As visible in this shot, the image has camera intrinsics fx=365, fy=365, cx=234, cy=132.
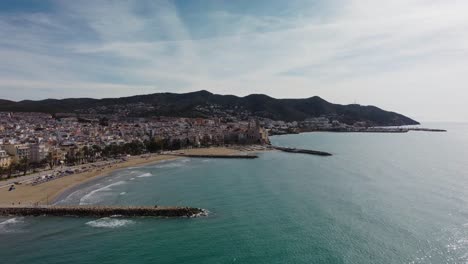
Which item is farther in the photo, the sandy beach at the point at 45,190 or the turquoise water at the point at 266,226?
the sandy beach at the point at 45,190

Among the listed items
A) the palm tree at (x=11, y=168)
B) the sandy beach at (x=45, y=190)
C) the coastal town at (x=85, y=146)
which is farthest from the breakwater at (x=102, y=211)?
the coastal town at (x=85, y=146)

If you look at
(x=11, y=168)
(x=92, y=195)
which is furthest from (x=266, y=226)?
(x=11, y=168)

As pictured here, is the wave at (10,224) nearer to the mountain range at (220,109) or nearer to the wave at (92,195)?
the wave at (92,195)

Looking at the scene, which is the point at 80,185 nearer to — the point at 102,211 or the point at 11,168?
the point at 11,168

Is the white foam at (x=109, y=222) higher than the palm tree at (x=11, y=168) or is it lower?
lower

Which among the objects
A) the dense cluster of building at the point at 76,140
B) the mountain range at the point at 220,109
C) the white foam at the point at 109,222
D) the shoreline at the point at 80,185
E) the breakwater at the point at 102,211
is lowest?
the shoreline at the point at 80,185

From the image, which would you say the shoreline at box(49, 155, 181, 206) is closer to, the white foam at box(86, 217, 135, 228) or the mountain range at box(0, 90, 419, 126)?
the white foam at box(86, 217, 135, 228)

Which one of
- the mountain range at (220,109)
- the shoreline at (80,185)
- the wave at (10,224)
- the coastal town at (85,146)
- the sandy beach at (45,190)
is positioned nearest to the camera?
the wave at (10,224)
